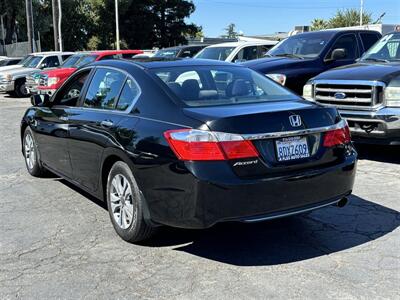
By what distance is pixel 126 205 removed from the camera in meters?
4.57

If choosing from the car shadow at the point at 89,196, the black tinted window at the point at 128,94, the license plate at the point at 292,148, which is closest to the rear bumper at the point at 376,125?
the license plate at the point at 292,148

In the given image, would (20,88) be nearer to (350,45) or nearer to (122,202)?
(350,45)

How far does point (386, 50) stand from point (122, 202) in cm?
609

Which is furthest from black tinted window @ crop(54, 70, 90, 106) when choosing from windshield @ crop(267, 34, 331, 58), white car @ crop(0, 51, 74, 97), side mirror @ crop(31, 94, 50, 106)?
white car @ crop(0, 51, 74, 97)

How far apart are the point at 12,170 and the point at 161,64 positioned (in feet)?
12.3

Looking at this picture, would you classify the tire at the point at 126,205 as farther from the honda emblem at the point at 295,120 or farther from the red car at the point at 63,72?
the red car at the point at 63,72

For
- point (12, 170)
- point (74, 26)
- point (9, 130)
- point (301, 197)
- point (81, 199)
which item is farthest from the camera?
point (74, 26)

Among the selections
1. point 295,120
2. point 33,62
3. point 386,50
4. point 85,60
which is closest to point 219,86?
point 295,120

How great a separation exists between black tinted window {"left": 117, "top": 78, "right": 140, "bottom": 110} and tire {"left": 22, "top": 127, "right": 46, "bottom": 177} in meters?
2.46

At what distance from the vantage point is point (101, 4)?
4853 centimetres

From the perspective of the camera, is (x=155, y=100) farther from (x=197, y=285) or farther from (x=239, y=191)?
(x=197, y=285)

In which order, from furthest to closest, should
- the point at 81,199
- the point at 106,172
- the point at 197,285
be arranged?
1. the point at 81,199
2. the point at 106,172
3. the point at 197,285

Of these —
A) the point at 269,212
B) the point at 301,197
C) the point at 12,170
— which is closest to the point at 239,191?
the point at 269,212

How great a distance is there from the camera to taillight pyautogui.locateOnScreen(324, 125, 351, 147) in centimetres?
432
